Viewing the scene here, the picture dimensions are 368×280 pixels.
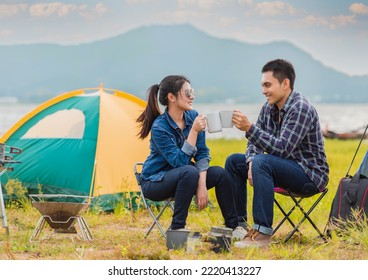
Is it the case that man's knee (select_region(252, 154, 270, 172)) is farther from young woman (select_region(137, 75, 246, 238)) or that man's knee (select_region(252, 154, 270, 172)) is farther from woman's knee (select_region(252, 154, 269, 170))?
young woman (select_region(137, 75, 246, 238))

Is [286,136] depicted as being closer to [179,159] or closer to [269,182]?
[269,182]

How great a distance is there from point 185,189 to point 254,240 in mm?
458

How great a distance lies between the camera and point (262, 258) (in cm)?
355

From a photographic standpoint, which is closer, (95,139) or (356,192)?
(356,192)

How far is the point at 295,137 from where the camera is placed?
3.82m

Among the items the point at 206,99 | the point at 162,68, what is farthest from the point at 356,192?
the point at 162,68

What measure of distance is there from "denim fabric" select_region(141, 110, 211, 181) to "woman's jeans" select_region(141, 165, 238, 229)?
0.16 ft

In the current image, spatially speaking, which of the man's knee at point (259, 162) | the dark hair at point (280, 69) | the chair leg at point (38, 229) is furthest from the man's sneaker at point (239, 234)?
the chair leg at point (38, 229)

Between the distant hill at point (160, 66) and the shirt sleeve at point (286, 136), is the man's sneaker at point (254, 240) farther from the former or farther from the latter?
the distant hill at point (160, 66)

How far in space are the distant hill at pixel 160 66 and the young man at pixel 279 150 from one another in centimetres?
8435

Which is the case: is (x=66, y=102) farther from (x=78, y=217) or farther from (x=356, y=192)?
(x=356, y=192)

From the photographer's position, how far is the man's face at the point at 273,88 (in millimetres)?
3904

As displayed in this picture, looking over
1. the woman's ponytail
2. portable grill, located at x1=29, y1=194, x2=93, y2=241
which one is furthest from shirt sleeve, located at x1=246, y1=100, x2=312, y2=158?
portable grill, located at x1=29, y1=194, x2=93, y2=241

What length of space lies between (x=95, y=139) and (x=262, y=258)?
236 centimetres
